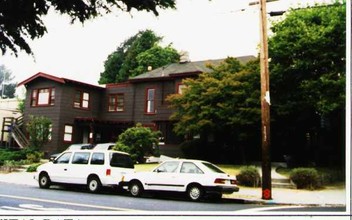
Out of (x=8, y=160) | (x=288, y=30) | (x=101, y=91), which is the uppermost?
(x=288, y=30)

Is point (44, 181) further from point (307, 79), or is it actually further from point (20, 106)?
point (307, 79)

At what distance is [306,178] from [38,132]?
6653 mm

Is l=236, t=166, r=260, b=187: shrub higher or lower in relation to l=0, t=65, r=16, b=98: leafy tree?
lower

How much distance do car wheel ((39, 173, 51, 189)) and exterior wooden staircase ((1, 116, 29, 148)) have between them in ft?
10.1

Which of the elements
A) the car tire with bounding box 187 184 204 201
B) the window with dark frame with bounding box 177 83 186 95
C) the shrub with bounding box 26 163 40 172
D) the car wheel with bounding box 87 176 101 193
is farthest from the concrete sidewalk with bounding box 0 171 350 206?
the window with dark frame with bounding box 177 83 186 95

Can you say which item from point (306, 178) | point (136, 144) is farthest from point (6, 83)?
point (306, 178)

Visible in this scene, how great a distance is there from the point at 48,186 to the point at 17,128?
367cm

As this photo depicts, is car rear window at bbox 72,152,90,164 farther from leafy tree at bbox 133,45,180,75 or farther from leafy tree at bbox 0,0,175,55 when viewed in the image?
leafy tree at bbox 0,0,175,55

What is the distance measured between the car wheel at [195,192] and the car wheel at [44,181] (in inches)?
156

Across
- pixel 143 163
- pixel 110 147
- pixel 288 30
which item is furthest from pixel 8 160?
pixel 288 30

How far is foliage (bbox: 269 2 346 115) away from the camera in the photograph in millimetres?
8648

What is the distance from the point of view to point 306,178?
1109 centimetres

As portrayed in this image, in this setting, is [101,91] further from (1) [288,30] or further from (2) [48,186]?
(1) [288,30]

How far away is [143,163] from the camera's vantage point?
12.7m
